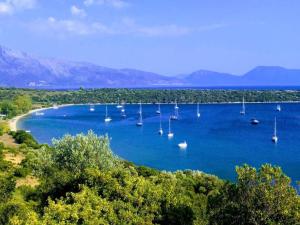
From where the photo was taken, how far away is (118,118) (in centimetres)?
15312

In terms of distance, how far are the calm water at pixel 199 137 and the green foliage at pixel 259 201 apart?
48022 mm

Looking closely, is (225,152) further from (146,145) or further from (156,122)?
(156,122)

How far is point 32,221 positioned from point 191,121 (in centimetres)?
12739

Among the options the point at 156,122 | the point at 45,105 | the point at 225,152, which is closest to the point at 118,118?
the point at 156,122

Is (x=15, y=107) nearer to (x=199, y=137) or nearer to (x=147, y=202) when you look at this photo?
(x=199, y=137)

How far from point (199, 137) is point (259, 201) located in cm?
9266

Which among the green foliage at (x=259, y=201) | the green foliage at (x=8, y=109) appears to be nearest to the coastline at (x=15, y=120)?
the green foliage at (x=8, y=109)

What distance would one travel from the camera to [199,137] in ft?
358

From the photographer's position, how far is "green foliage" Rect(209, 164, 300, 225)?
16.6m

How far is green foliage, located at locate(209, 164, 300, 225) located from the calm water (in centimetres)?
4802

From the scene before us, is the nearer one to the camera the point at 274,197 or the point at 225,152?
the point at 274,197

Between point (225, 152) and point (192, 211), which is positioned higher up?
point (192, 211)

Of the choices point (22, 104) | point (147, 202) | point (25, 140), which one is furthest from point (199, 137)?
point (147, 202)

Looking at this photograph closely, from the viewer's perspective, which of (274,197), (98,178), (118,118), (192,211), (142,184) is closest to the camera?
(274,197)
